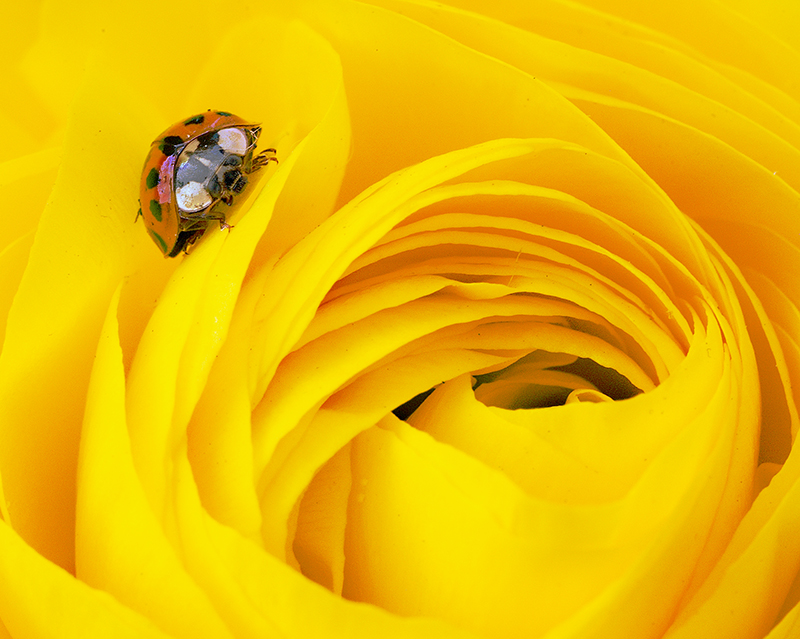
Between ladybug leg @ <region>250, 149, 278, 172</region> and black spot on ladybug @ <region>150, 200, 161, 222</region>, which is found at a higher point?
ladybug leg @ <region>250, 149, 278, 172</region>

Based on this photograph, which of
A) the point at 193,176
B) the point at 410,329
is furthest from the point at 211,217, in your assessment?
the point at 410,329

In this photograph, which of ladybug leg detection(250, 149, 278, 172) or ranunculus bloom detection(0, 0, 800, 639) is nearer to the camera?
ranunculus bloom detection(0, 0, 800, 639)

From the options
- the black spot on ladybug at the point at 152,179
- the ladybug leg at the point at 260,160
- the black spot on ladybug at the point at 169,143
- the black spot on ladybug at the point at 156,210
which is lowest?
the black spot on ladybug at the point at 156,210

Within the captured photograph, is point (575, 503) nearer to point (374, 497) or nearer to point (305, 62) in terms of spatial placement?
point (374, 497)

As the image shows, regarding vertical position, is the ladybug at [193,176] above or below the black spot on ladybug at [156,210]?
above

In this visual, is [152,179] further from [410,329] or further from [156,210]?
→ [410,329]

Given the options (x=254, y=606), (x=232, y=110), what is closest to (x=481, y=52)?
(x=232, y=110)

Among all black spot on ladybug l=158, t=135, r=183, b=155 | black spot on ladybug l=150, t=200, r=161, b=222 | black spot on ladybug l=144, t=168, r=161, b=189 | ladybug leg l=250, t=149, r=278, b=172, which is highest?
ladybug leg l=250, t=149, r=278, b=172
